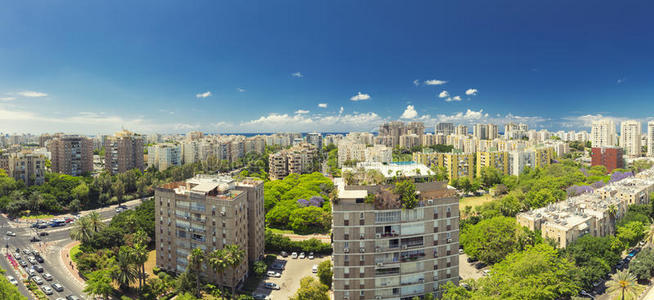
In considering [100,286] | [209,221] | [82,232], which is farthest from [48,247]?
[209,221]

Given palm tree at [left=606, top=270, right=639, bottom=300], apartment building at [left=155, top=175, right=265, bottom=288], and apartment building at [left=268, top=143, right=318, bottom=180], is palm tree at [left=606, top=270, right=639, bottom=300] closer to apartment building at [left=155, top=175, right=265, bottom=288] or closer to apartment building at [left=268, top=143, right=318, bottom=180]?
apartment building at [left=155, top=175, right=265, bottom=288]

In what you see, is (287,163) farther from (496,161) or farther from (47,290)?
(47,290)

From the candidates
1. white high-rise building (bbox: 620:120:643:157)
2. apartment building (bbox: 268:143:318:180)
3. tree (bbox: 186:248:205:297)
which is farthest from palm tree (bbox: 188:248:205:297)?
white high-rise building (bbox: 620:120:643:157)

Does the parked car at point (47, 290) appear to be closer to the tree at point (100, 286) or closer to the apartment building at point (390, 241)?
the tree at point (100, 286)

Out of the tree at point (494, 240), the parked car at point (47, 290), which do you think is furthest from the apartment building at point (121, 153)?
the tree at point (494, 240)

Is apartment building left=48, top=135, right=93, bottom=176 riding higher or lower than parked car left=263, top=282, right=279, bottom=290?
higher
